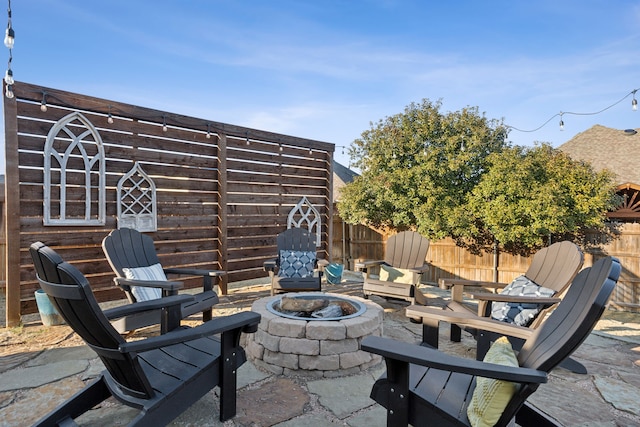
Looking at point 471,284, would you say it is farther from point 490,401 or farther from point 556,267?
point 490,401

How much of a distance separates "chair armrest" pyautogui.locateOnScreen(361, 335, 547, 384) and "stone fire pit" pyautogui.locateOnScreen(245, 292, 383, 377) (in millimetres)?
1038

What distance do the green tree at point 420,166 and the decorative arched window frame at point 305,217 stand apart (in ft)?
4.43

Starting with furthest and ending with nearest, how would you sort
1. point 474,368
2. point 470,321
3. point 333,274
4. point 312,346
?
point 333,274
point 312,346
point 470,321
point 474,368

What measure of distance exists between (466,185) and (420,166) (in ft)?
3.58

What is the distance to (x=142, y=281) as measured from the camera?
2.90 meters

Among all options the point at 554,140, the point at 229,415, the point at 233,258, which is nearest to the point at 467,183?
the point at 554,140

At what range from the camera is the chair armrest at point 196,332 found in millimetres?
1442

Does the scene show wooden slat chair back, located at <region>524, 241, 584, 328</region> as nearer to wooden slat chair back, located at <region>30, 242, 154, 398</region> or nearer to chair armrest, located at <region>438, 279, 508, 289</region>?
chair armrest, located at <region>438, 279, 508, 289</region>

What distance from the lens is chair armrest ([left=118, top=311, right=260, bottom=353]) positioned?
4.73ft

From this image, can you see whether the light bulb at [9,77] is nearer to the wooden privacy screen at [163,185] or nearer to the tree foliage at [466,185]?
the wooden privacy screen at [163,185]

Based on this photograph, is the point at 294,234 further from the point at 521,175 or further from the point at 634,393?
the point at 521,175

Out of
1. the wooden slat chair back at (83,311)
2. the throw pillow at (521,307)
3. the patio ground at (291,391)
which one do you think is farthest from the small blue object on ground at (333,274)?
the wooden slat chair back at (83,311)

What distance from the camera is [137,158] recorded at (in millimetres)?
4582

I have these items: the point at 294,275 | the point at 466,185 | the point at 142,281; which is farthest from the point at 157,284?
the point at 466,185
